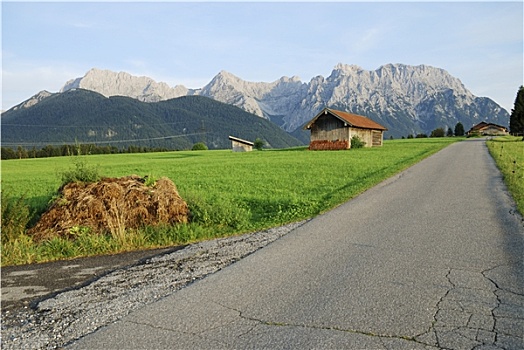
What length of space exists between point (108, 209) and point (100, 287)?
16.7 ft

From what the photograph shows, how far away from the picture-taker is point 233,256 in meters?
7.66

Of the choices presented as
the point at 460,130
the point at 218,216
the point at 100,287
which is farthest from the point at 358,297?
the point at 460,130

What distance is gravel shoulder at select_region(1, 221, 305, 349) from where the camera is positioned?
4.86m

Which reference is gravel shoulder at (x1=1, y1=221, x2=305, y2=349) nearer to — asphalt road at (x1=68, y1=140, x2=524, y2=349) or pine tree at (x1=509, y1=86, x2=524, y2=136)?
asphalt road at (x1=68, y1=140, x2=524, y2=349)

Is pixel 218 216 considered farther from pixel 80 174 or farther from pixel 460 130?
pixel 460 130

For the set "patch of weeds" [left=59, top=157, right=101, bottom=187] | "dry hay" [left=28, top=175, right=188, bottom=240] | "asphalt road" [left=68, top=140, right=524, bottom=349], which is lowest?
"asphalt road" [left=68, top=140, right=524, bottom=349]

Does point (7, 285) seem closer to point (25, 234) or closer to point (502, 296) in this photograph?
point (25, 234)

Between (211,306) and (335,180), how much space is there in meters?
15.6

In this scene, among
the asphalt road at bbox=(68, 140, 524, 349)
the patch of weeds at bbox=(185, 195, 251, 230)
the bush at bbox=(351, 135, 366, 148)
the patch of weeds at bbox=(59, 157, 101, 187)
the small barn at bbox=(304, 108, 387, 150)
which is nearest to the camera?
the asphalt road at bbox=(68, 140, 524, 349)

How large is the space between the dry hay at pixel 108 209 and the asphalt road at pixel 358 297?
14.2 feet

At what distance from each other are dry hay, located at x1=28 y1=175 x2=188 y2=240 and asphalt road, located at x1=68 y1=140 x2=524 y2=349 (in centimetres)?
432

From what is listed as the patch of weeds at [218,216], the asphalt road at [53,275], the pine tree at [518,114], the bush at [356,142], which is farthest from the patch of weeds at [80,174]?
the pine tree at [518,114]

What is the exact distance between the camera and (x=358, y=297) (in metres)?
5.09

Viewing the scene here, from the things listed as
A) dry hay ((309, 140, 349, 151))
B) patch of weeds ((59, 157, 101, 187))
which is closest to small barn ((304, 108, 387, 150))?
dry hay ((309, 140, 349, 151))
